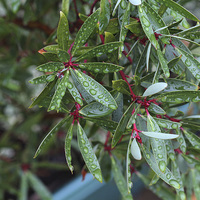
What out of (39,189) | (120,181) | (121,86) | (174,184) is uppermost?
(121,86)

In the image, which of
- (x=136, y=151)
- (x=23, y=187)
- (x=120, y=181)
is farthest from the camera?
(x=23, y=187)

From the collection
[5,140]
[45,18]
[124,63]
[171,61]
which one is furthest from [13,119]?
[171,61]

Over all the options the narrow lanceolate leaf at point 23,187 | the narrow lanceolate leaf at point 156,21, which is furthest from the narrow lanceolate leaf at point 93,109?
the narrow lanceolate leaf at point 23,187

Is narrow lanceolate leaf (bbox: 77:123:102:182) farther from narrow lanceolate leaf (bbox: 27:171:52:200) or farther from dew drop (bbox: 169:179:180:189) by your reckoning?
narrow lanceolate leaf (bbox: 27:171:52:200)

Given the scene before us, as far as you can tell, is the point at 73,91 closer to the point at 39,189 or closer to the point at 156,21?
the point at 156,21

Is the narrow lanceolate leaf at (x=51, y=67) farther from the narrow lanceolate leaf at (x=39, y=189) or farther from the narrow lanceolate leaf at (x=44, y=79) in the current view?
the narrow lanceolate leaf at (x=39, y=189)

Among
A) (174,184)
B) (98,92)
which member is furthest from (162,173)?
(98,92)
